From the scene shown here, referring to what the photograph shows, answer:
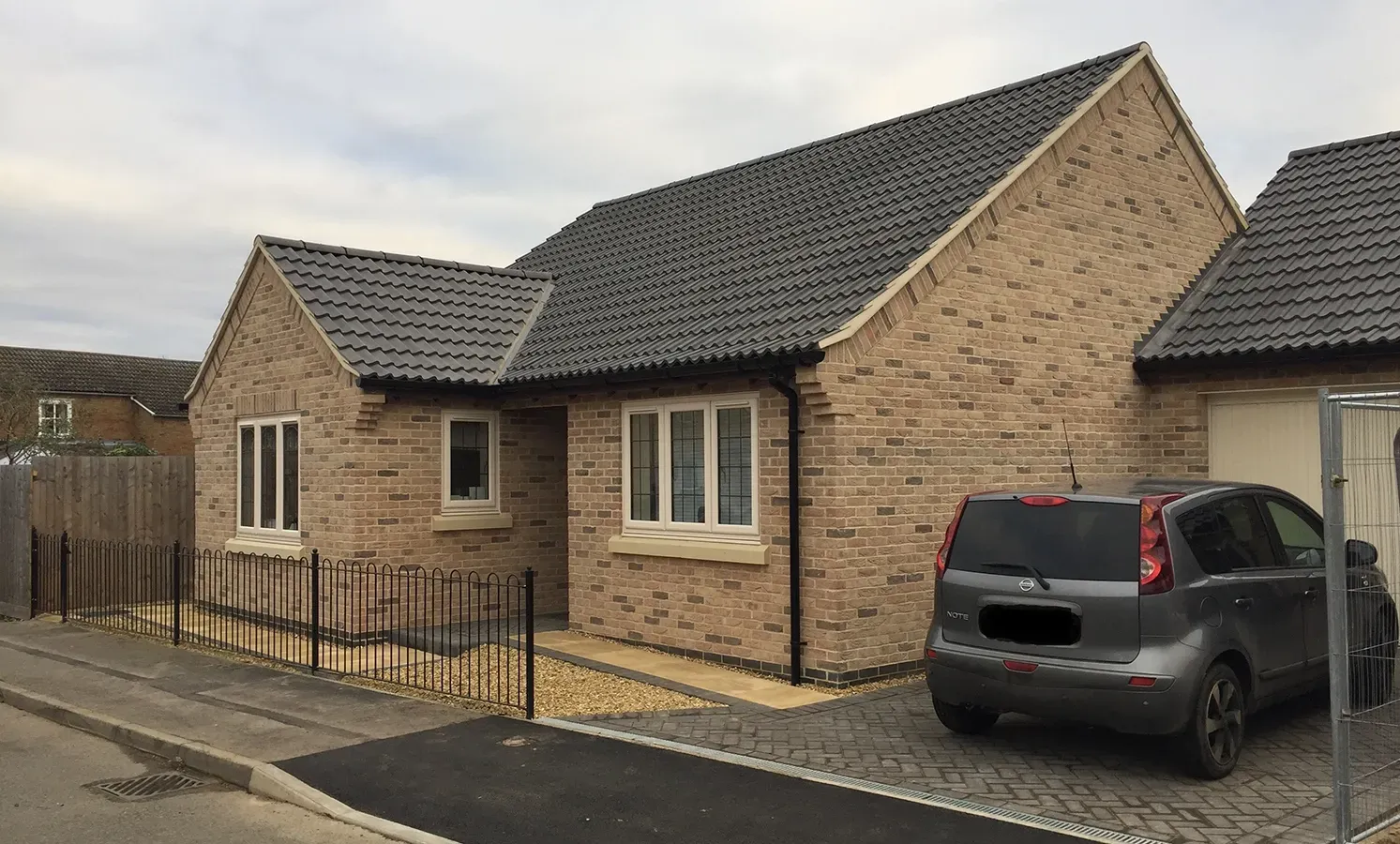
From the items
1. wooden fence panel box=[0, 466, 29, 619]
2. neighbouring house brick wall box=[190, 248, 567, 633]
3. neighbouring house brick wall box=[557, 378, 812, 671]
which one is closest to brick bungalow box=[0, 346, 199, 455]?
wooden fence panel box=[0, 466, 29, 619]

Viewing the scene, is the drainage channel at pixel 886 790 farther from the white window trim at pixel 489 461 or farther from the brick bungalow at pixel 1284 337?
the brick bungalow at pixel 1284 337

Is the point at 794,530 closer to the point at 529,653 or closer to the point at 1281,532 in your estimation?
the point at 529,653

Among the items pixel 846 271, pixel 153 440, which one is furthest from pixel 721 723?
pixel 153 440

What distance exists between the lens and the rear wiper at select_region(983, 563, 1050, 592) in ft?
22.5

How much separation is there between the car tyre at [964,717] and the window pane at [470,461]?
7289 millimetres

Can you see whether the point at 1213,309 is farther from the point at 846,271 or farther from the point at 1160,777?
the point at 1160,777

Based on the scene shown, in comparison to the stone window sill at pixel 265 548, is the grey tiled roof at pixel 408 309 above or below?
above

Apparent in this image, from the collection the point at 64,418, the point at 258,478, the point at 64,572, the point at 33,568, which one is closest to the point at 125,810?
the point at 258,478

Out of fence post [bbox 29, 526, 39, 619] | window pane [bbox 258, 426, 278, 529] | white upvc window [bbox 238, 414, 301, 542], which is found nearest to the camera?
white upvc window [bbox 238, 414, 301, 542]

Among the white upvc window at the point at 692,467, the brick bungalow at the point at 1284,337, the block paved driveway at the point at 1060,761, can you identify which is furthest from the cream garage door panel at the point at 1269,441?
the white upvc window at the point at 692,467

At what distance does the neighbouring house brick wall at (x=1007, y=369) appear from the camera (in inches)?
378

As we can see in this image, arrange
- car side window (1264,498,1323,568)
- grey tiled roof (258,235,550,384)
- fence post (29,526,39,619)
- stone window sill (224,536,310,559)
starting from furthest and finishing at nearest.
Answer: fence post (29,526,39,619)
stone window sill (224,536,310,559)
grey tiled roof (258,235,550,384)
car side window (1264,498,1323,568)

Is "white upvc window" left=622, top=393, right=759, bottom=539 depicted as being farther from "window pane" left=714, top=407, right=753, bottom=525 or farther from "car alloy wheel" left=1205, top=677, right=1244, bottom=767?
"car alloy wheel" left=1205, top=677, right=1244, bottom=767

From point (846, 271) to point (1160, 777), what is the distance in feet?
17.8
